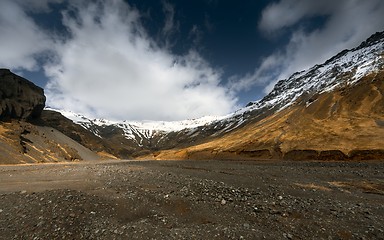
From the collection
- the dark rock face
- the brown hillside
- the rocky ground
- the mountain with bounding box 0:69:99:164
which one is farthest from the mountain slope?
the dark rock face

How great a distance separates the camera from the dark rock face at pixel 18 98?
71.2m

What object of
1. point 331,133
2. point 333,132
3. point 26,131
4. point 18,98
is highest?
point 18,98

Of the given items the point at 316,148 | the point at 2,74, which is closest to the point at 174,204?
the point at 316,148

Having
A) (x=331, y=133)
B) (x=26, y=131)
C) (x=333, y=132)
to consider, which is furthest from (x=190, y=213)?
(x=26, y=131)

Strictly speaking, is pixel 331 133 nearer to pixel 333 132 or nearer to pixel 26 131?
pixel 333 132

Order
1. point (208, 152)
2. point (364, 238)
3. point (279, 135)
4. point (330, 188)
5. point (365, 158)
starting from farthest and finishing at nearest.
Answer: point (208, 152) < point (279, 135) < point (365, 158) < point (330, 188) < point (364, 238)

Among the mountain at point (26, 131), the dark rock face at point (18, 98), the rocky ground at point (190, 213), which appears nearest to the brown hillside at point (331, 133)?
the rocky ground at point (190, 213)

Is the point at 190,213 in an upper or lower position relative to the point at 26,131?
lower

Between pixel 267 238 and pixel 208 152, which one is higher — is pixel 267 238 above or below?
below

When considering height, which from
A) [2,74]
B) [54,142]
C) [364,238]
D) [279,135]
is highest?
[2,74]

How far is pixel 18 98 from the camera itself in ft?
256

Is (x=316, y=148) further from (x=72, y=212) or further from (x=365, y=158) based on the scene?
(x=72, y=212)

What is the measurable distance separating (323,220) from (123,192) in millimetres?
11508

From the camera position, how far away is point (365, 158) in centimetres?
4022
